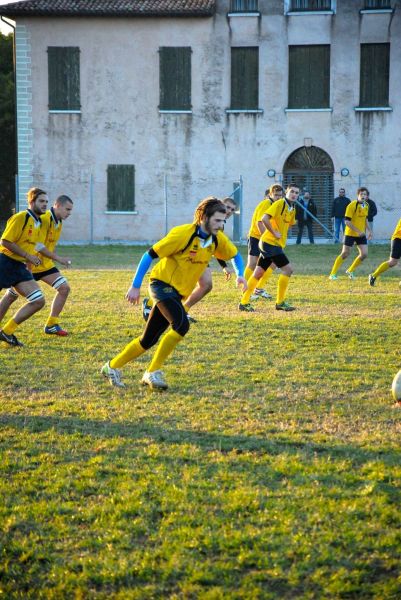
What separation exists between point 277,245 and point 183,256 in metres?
5.99

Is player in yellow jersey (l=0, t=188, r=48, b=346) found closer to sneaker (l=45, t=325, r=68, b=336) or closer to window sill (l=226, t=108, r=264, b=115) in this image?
sneaker (l=45, t=325, r=68, b=336)

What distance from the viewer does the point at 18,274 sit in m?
10.6

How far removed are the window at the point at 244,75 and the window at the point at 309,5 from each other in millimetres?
2040

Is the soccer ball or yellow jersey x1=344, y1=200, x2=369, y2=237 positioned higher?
yellow jersey x1=344, y1=200, x2=369, y2=237

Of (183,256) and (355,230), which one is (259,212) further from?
(183,256)

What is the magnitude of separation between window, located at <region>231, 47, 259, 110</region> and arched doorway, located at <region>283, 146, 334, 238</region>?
2.65 m

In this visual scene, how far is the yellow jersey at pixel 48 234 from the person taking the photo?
11302 millimetres

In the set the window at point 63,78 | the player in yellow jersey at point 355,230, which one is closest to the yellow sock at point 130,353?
the player in yellow jersey at point 355,230

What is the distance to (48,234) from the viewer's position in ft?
37.9

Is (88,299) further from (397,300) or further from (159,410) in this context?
(159,410)

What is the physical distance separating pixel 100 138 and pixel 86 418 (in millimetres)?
27714

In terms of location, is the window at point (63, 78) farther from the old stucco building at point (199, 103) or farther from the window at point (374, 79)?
the window at point (374, 79)

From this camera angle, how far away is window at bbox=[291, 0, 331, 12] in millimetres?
32781

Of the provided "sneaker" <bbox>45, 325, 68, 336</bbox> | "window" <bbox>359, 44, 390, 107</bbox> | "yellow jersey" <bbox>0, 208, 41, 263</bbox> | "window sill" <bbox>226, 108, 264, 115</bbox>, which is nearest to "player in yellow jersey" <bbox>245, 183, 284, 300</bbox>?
"sneaker" <bbox>45, 325, 68, 336</bbox>
